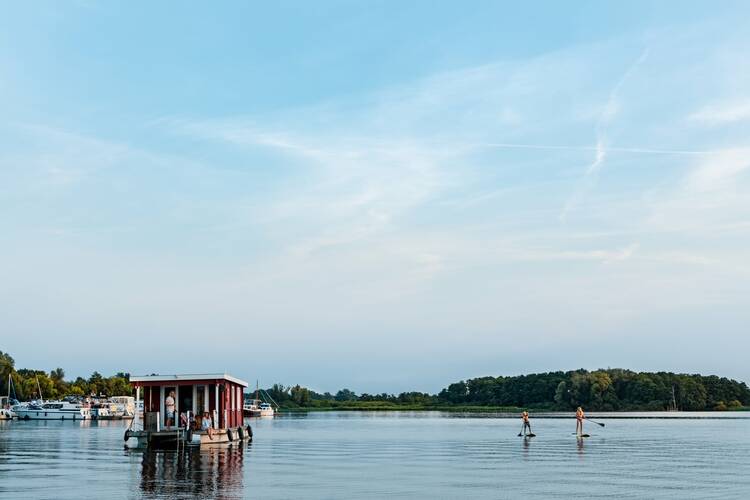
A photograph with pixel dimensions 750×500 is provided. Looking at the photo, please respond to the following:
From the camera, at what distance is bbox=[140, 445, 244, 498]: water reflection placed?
97.1 feet

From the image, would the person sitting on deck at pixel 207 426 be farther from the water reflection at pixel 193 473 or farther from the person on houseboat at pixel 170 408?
the person on houseboat at pixel 170 408

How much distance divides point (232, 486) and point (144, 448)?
2560cm

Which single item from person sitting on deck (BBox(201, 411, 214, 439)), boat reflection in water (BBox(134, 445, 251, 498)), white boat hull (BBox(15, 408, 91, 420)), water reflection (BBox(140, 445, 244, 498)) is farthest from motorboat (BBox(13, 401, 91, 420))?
water reflection (BBox(140, 445, 244, 498))

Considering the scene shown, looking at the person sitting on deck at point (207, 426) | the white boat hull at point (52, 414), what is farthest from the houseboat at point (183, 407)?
the white boat hull at point (52, 414)

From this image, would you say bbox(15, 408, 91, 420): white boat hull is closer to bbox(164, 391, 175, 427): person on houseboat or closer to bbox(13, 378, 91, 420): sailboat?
bbox(13, 378, 91, 420): sailboat

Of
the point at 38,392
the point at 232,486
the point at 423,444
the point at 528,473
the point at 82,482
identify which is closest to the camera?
the point at 232,486

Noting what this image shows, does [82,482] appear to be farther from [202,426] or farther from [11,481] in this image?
[202,426]

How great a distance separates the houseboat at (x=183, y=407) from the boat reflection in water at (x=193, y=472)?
2.12 meters

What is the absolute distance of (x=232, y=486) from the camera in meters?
31.5

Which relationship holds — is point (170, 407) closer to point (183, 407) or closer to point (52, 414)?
point (183, 407)

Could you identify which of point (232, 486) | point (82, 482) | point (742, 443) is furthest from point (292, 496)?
point (742, 443)

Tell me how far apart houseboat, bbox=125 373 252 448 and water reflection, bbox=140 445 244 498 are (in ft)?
7.81

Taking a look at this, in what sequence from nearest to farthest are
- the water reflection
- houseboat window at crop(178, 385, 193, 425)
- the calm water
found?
Answer: 1. the water reflection
2. the calm water
3. houseboat window at crop(178, 385, 193, 425)

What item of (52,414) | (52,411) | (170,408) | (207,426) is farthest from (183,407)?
(52,411)
